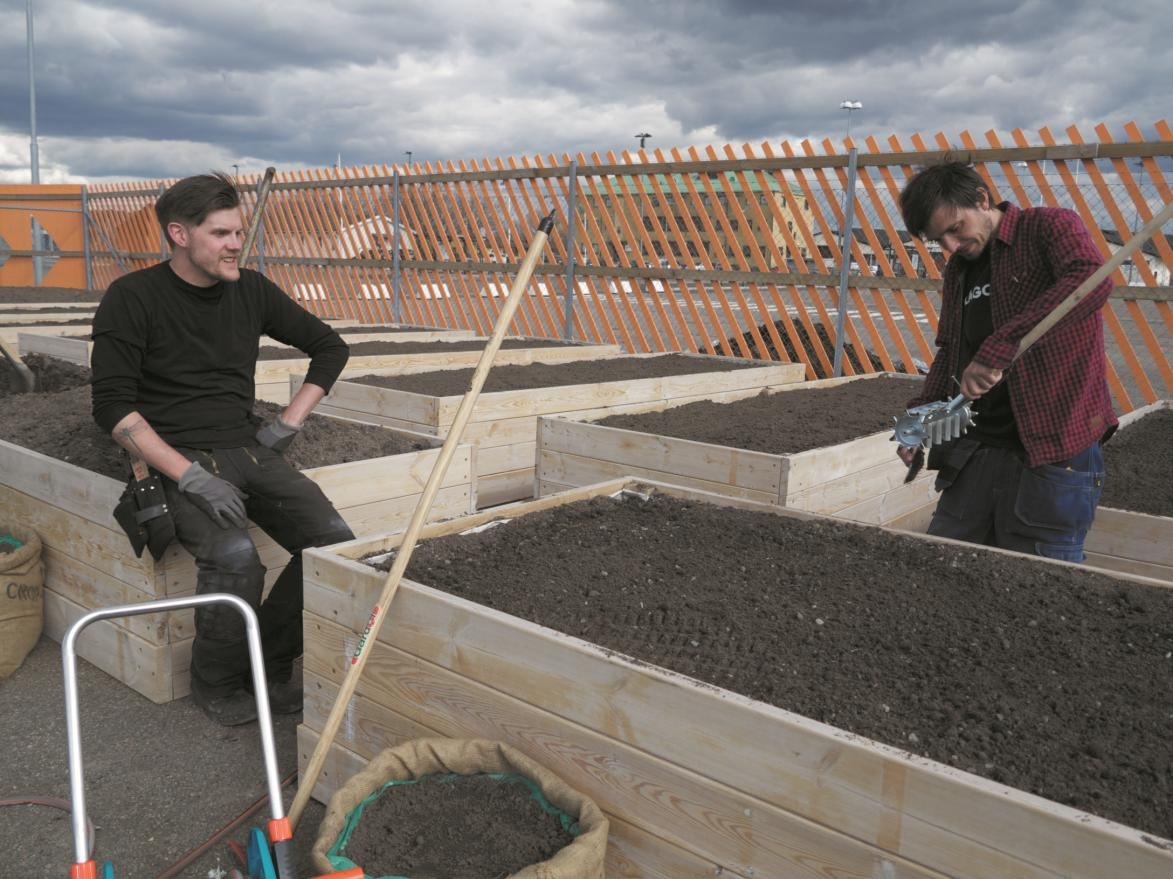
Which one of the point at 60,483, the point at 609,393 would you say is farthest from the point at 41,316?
the point at 60,483

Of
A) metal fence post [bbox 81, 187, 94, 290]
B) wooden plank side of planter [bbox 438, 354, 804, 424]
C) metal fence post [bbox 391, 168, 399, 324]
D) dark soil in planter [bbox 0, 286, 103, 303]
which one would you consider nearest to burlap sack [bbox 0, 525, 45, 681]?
wooden plank side of planter [bbox 438, 354, 804, 424]

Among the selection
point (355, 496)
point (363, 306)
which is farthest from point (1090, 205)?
point (363, 306)

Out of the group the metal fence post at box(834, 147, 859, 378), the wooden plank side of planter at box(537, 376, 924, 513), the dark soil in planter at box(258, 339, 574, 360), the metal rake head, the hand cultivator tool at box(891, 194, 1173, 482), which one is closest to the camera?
the hand cultivator tool at box(891, 194, 1173, 482)

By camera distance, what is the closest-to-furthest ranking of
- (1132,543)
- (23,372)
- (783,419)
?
(1132,543), (783,419), (23,372)

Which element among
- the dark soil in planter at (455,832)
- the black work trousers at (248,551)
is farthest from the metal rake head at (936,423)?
the black work trousers at (248,551)

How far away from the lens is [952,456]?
9.50 ft

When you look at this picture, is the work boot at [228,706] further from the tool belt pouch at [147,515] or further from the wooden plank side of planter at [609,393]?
the wooden plank side of planter at [609,393]

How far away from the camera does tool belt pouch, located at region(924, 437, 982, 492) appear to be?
2859 mm

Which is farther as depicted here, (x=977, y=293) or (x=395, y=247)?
(x=395, y=247)

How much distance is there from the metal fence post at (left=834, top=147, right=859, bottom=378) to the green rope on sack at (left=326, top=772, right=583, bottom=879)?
6362 millimetres

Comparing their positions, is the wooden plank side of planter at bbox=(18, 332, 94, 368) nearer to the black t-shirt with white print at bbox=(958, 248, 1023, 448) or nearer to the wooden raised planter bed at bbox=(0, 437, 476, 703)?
the wooden raised planter bed at bbox=(0, 437, 476, 703)

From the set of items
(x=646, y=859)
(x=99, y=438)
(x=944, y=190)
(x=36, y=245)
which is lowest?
(x=646, y=859)

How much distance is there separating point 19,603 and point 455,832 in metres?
2.39

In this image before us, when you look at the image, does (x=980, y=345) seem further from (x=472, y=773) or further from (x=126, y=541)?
(x=126, y=541)
